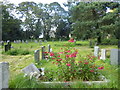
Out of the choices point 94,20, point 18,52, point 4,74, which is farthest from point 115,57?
point 4,74

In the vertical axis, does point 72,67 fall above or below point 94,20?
below

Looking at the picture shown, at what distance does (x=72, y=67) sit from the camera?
1623mm

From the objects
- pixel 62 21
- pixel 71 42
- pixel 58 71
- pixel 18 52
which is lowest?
pixel 58 71

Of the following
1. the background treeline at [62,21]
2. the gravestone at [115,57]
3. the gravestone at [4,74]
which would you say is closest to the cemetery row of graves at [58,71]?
the gravestone at [4,74]

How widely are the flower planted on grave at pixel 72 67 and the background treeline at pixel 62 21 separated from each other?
21 cm

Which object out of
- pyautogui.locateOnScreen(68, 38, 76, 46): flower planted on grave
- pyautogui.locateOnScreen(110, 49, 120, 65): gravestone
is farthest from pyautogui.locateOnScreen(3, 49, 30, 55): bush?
pyautogui.locateOnScreen(110, 49, 120, 65): gravestone

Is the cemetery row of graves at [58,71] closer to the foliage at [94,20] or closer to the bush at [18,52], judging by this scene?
the bush at [18,52]

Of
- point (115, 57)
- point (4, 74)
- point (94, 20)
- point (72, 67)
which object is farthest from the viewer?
point (115, 57)

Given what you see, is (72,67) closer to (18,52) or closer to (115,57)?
(18,52)

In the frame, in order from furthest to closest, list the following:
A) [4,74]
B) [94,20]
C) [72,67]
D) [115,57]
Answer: [115,57] < [94,20] < [72,67] < [4,74]

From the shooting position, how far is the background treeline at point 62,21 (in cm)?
158

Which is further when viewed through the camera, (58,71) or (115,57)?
(115,57)

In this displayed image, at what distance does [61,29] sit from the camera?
165 centimetres

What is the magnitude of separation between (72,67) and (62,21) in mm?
569
